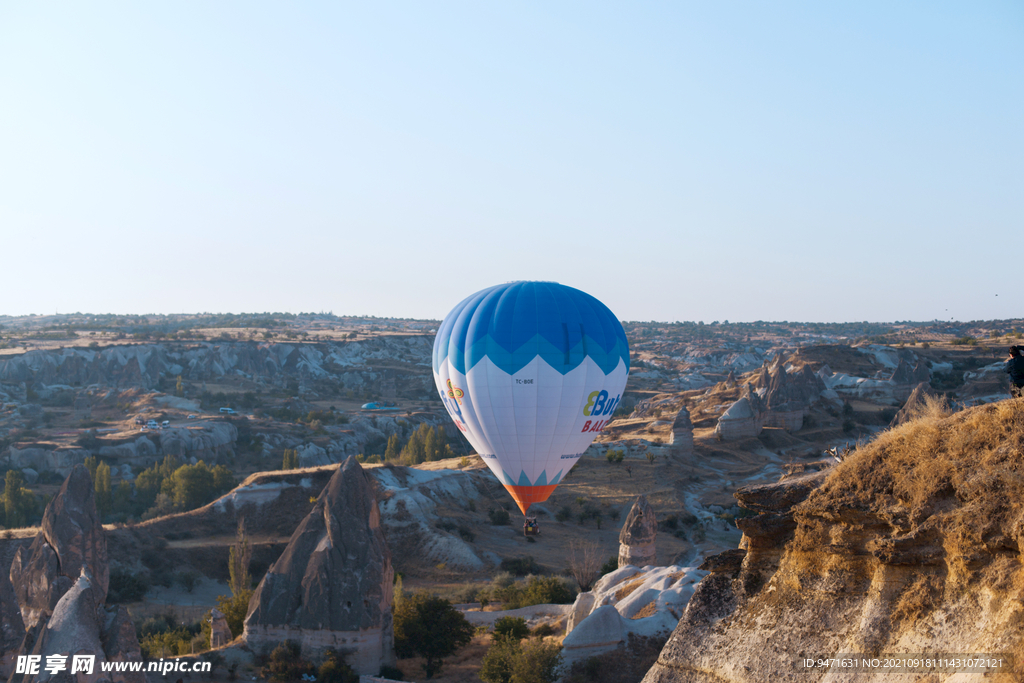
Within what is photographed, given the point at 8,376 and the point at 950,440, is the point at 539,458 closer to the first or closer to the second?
the point at 950,440

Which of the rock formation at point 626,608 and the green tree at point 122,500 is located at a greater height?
the rock formation at point 626,608

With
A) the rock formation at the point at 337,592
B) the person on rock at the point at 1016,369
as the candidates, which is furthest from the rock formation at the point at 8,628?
the person on rock at the point at 1016,369

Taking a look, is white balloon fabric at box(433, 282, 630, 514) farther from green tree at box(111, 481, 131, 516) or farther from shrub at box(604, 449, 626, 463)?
green tree at box(111, 481, 131, 516)

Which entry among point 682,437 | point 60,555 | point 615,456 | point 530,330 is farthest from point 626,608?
point 682,437

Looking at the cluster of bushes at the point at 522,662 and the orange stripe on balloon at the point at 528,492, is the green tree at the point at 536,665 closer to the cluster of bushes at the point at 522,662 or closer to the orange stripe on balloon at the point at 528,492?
the cluster of bushes at the point at 522,662

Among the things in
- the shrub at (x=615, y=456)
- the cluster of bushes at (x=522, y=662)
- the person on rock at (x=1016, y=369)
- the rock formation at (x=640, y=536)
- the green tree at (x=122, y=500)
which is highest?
the person on rock at (x=1016, y=369)

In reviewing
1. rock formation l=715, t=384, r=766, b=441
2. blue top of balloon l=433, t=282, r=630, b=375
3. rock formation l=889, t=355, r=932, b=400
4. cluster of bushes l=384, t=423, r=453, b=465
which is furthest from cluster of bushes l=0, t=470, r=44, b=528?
rock formation l=889, t=355, r=932, b=400
